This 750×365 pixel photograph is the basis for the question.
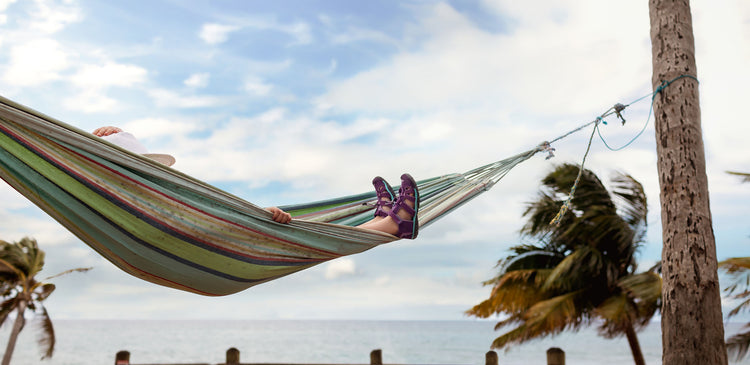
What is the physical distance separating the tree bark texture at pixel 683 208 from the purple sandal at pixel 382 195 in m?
1.12

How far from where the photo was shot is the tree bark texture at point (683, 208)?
2.19m

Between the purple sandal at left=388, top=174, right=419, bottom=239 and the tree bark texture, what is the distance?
1005 mm

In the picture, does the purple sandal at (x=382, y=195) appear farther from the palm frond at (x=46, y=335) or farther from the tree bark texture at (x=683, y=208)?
the palm frond at (x=46, y=335)

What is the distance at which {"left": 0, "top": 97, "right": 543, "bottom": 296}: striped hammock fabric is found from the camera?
1.57 m

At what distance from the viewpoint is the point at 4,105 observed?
149 centimetres

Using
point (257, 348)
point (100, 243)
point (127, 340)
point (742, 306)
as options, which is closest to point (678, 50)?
point (100, 243)

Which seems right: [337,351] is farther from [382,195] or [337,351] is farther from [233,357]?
[382,195]

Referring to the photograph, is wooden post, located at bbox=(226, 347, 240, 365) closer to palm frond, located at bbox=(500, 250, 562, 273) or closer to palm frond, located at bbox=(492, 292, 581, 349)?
palm frond, located at bbox=(492, 292, 581, 349)


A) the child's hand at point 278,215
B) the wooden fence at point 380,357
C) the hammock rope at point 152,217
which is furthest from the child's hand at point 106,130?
the wooden fence at point 380,357

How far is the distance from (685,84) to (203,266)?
2.01 meters

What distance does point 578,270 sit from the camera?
605cm

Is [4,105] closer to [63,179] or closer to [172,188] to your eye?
[63,179]

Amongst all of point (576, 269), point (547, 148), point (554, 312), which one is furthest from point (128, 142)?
point (576, 269)

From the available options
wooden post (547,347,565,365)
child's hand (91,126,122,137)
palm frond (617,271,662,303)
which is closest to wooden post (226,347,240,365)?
wooden post (547,347,565,365)
